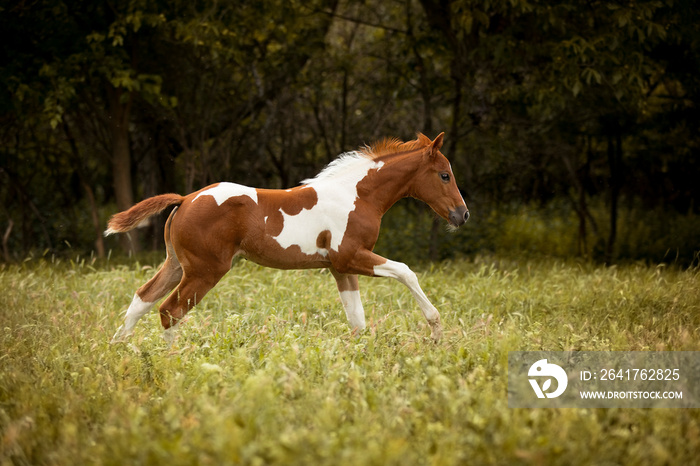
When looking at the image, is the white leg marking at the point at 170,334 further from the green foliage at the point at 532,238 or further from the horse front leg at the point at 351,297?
the green foliage at the point at 532,238

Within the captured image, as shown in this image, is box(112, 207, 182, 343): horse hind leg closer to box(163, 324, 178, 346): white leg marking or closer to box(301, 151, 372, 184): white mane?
box(163, 324, 178, 346): white leg marking

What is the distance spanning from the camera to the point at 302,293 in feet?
24.1

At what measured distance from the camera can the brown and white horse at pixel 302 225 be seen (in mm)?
5152

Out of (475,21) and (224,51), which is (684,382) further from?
(224,51)

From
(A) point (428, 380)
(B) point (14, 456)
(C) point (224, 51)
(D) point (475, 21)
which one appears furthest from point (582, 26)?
(B) point (14, 456)

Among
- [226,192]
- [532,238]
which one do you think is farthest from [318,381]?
[532,238]

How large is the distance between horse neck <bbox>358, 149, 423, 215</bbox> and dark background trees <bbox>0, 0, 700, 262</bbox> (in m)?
3.89

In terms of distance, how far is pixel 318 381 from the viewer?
14.2ft

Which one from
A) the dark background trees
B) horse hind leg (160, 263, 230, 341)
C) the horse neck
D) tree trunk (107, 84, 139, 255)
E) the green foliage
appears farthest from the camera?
the green foliage

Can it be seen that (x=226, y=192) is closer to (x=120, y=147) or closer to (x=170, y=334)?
(x=170, y=334)

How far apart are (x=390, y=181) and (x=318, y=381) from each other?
1.94m

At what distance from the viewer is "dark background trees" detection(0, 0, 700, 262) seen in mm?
9508

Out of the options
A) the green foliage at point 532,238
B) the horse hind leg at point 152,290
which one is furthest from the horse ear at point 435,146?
the green foliage at point 532,238

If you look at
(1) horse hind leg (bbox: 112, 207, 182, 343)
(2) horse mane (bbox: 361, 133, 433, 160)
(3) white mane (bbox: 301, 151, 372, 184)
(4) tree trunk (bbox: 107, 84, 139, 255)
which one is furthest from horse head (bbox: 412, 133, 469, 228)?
(4) tree trunk (bbox: 107, 84, 139, 255)
